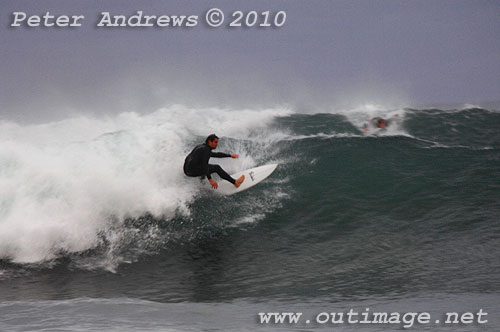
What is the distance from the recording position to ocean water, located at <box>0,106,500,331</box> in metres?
5.47

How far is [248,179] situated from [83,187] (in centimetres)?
353

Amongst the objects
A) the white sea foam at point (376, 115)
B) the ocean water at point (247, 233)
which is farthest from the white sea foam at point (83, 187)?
the white sea foam at point (376, 115)

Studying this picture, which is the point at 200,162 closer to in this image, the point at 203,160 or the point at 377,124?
the point at 203,160

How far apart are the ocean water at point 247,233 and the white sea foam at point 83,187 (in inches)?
1.2

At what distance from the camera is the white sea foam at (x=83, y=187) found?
28.5ft

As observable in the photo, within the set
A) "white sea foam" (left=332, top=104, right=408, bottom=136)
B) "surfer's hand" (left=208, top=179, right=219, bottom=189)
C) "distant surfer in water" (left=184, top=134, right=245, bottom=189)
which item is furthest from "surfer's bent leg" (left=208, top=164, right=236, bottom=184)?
"white sea foam" (left=332, top=104, right=408, bottom=136)

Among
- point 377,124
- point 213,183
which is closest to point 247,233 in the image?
point 213,183

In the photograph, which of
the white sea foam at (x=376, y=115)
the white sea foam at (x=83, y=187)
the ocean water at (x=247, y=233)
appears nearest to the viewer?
the ocean water at (x=247, y=233)

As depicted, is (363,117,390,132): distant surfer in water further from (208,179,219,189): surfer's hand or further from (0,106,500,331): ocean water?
(208,179,219,189): surfer's hand

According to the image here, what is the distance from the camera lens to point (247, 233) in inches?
360

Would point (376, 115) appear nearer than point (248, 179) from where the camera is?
No

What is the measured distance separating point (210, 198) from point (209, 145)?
1.37 m

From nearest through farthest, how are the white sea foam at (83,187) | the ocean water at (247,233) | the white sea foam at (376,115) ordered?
the ocean water at (247,233)
the white sea foam at (83,187)
the white sea foam at (376,115)

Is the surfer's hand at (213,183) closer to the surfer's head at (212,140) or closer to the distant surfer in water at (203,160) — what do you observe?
the distant surfer in water at (203,160)
